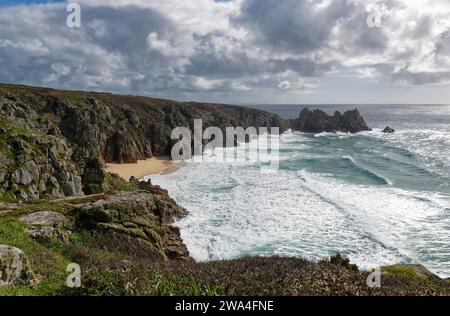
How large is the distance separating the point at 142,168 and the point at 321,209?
1397 inches

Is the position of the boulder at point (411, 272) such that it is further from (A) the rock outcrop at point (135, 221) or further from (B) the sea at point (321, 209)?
(A) the rock outcrop at point (135, 221)

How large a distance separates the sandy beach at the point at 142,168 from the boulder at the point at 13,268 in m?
47.5

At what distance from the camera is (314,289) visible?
32.6 feet

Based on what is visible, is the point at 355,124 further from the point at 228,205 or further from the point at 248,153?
the point at 228,205

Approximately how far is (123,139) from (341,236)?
48895 millimetres

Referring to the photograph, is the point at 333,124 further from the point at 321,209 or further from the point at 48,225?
the point at 48,225

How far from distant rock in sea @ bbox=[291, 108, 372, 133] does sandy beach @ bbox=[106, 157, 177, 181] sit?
7791cm

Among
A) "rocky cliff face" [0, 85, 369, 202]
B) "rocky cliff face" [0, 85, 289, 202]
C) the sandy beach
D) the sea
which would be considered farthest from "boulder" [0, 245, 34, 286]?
the sandy beach

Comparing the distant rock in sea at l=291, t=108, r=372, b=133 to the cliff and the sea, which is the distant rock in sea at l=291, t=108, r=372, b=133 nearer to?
the sea

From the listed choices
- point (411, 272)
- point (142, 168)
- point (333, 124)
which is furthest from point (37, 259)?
point (333, 124)

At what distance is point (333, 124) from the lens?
137 metres

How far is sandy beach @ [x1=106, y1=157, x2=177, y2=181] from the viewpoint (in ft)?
200

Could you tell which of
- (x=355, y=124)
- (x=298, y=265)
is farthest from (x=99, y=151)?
(x=355, y=124)

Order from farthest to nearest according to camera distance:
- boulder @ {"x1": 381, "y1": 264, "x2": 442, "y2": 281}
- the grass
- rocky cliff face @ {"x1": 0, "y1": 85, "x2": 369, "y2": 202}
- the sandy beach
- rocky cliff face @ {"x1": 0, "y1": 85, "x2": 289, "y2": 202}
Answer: the sandy beach < rocky cliff face @ {"x1": 0, "y1": 85, "x2": 369, "y2": 202} < rocky cliff face @ {"x1": 0, "y1": 85, "x2": 289, "y2": 202} < boulder @ {"x1": 381, "y1": 264, "x2": 442, "y2": 281} < the grass
